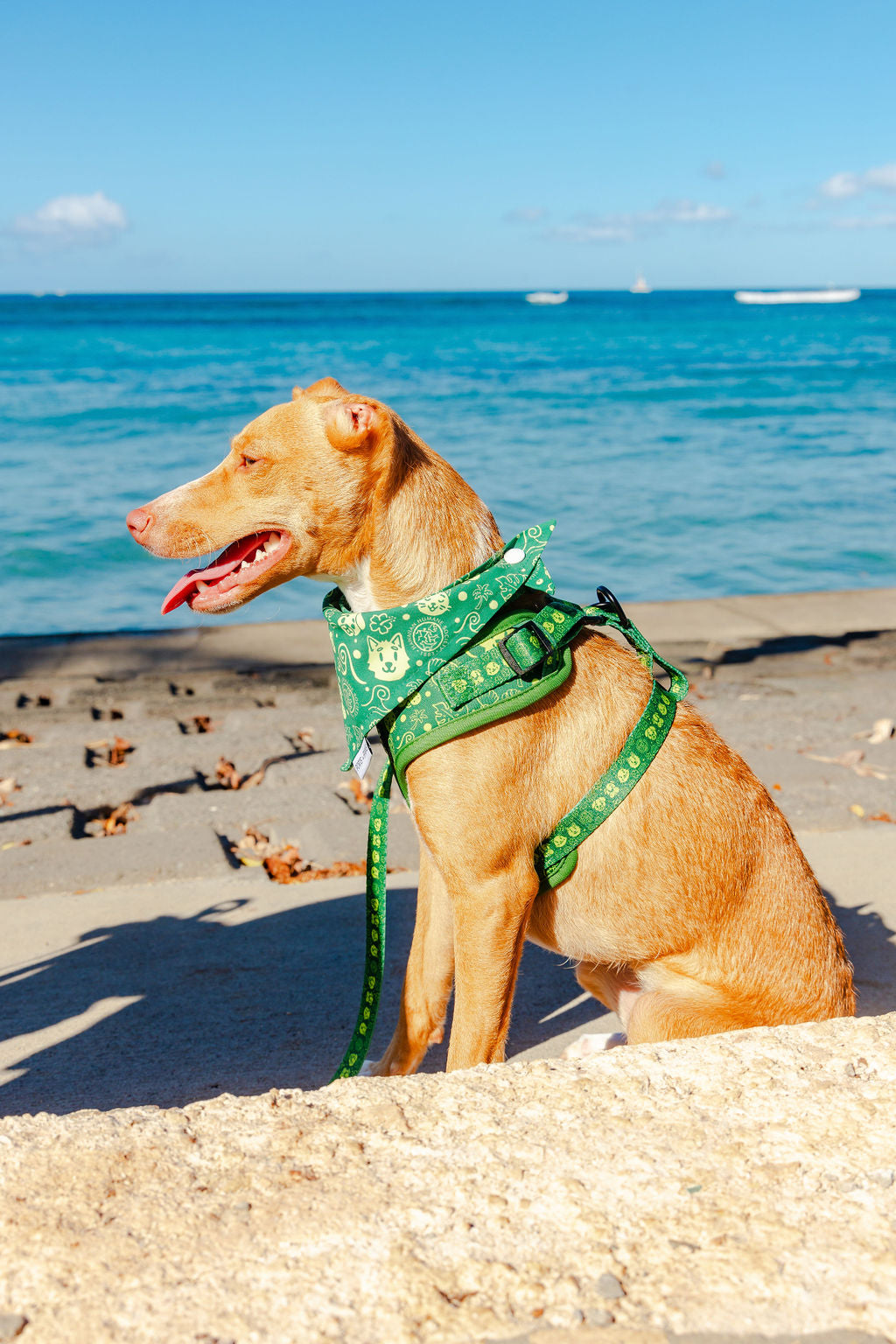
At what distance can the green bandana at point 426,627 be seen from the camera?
2592 mm

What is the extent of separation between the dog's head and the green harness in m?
0.23

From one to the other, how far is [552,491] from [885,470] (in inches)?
264

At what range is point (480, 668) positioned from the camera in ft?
8.52

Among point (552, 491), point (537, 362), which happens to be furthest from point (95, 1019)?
point (537, 362)

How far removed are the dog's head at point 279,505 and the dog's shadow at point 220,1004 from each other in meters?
1.54

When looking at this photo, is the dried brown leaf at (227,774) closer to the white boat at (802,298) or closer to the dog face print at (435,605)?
the dog face print at (435,605)

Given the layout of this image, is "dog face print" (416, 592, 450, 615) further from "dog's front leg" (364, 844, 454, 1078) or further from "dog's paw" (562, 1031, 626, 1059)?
"dog's paw" (562, 1031, 626, 1059)

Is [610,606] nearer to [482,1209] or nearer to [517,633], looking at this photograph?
[517,633]

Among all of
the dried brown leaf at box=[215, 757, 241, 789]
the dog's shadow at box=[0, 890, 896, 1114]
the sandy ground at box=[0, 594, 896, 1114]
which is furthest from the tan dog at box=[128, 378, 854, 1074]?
the dried brown leaf at box=[215, 757, 241, 789]

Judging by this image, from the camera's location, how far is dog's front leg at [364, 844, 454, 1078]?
10.00 feet

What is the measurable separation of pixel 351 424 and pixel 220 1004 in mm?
Answer: 2162

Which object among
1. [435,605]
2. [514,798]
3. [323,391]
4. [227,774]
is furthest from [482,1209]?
[227,774]

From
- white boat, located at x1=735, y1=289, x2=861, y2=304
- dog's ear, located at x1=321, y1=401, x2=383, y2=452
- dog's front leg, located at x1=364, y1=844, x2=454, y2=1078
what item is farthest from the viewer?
white boat, located at x1=735, y1=289, x2=861, y2=304

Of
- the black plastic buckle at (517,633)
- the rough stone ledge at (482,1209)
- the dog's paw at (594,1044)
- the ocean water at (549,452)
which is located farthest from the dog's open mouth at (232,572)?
the ocean water at (549,452)
